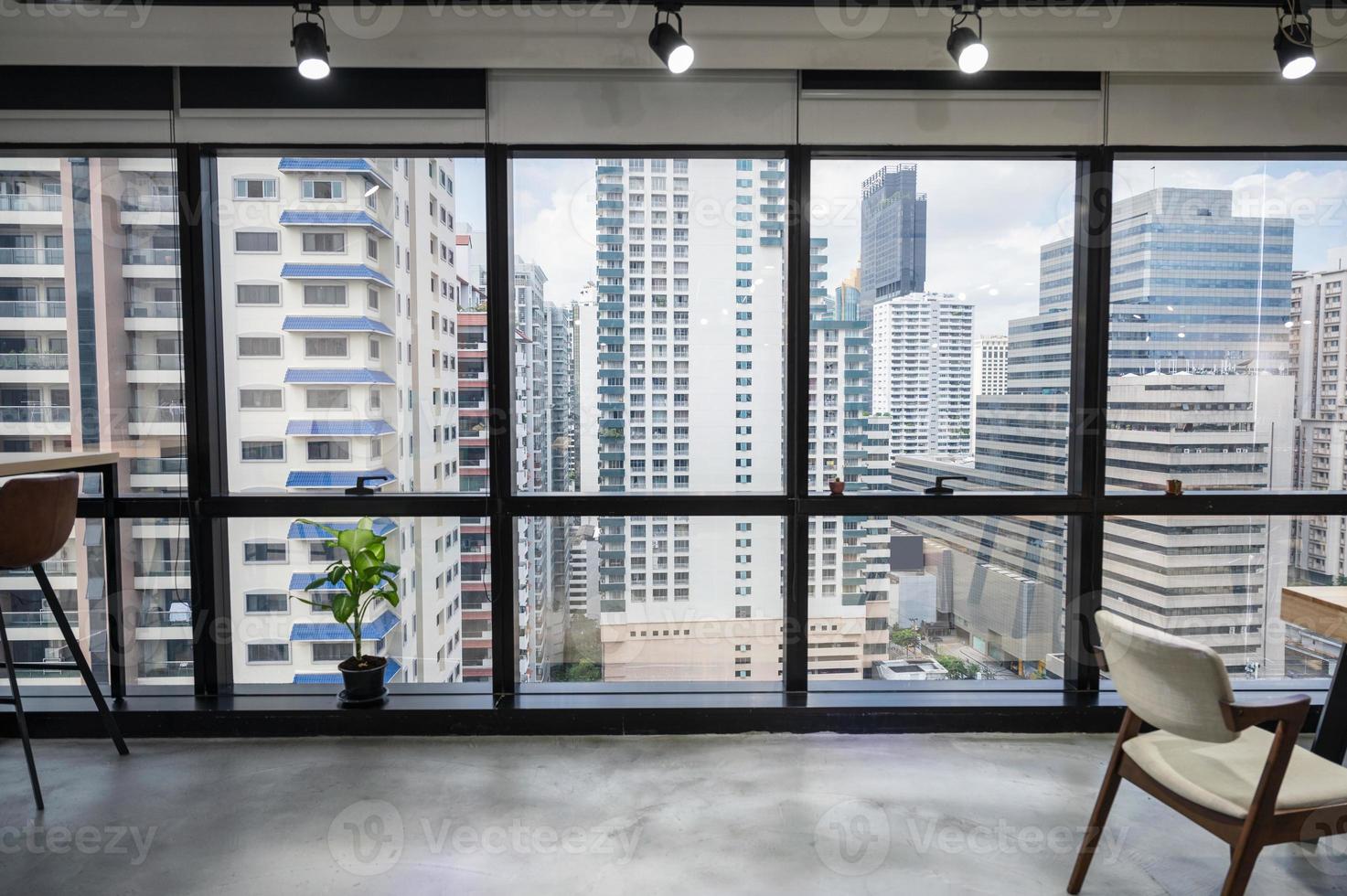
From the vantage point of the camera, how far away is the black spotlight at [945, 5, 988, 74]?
8.89ft

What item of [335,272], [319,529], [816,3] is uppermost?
[816,3]

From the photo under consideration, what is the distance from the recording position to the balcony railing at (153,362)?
319 centimetres

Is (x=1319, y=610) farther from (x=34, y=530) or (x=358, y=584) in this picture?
(x=34, y=530)

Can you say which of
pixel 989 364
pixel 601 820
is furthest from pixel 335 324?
pixel 989 364

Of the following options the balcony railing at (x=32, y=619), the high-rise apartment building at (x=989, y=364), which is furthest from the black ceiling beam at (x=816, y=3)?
the balcony railing at (x=32, y=619)

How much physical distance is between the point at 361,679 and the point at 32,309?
228cm

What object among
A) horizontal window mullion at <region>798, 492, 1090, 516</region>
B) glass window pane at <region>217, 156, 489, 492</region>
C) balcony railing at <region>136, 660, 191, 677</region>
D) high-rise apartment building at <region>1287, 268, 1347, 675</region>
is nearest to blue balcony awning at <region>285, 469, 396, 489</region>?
glass window pane at <region>217, 156, 489, 492</region>

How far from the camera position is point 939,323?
127 inches

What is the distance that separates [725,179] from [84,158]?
9.60ft

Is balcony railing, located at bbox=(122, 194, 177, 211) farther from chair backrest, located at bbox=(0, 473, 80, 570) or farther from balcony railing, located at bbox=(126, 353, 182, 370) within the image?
chair backrest, located at bbox=(0, 473, 80, 570)

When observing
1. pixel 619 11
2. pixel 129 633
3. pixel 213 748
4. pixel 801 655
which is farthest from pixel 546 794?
pixel 619 11

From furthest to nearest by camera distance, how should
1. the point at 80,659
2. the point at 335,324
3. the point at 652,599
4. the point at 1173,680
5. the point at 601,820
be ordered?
the point at 652,599
the point at 335,324
the point at 80,659
the point at 601,820
the point at 1173,680

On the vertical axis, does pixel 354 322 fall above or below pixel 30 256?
below

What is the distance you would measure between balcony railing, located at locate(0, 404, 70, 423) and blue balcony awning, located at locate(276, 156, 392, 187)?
1531mm
